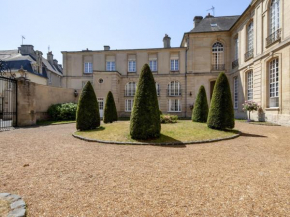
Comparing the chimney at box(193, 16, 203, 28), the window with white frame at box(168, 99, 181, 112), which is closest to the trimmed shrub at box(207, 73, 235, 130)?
the window with white frame at box(168, 99, 181, 112)

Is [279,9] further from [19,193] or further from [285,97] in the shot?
[19,193]

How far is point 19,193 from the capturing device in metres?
2.60

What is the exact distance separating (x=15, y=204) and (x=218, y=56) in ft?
72.3

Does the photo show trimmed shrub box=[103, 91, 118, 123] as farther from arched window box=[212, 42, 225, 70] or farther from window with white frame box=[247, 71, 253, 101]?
arched window box=[212, 42, 225, 70]

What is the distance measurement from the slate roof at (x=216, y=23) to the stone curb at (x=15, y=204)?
2178 centimetres

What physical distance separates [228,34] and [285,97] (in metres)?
11.9

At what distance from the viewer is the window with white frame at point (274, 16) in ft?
38.4

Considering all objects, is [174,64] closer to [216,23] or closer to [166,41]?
[166,41]

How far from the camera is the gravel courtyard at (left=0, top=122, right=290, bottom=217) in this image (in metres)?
2.21

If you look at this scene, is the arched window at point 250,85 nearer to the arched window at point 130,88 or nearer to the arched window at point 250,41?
the arched window at point 250,41

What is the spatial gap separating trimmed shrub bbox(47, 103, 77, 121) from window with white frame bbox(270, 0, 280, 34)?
1793cm

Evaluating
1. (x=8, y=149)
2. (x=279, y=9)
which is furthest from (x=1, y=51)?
(x=279, y=9)

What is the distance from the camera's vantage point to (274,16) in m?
12.1

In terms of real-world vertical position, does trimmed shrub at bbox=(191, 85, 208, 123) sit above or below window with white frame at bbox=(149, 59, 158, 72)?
below
